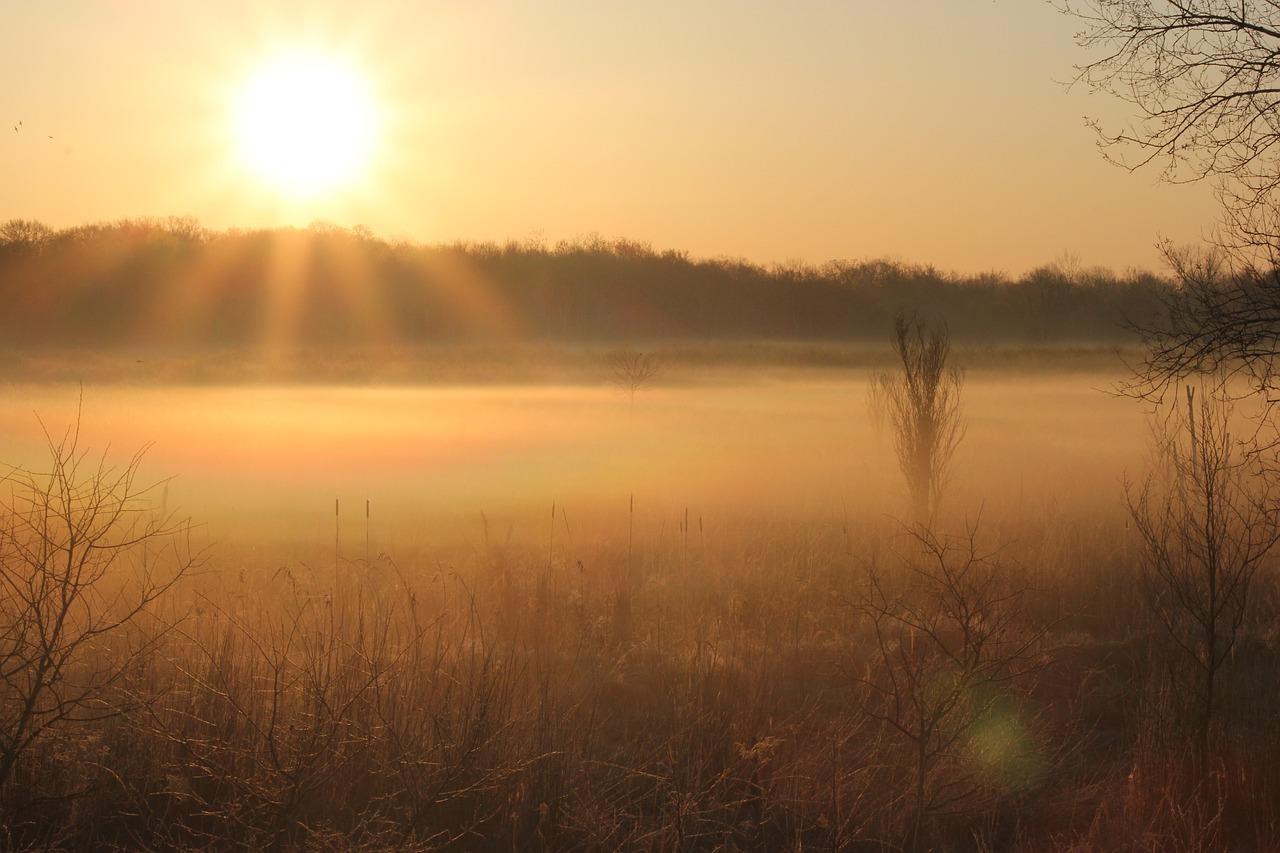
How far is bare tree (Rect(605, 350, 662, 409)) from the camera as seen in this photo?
41.9 meters

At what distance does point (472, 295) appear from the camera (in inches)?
2803

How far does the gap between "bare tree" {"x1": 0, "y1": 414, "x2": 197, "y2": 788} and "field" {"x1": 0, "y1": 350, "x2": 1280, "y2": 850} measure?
14cm

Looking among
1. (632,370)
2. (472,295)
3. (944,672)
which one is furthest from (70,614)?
(472,295)

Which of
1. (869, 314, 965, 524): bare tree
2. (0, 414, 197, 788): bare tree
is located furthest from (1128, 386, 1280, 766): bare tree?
(0, 414, 197, 788): bare tree

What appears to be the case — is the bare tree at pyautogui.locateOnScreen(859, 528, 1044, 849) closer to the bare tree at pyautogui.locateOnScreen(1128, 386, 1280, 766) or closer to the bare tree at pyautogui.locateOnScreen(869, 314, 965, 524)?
the bare tree at pyautogui.locateOnScreen(1128, 386, 1280, 766)

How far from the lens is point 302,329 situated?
219ft

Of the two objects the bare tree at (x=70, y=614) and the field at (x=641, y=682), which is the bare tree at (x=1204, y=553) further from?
the bare tree at (x=70, y=614)

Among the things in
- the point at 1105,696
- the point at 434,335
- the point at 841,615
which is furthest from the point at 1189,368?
the point at 434,335

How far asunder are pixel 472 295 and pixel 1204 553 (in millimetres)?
63214

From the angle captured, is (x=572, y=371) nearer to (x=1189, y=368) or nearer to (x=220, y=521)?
(x=220, y=521)

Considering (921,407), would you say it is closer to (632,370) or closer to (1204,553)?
(1204,553)

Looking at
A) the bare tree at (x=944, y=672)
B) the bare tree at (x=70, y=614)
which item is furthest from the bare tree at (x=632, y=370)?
the bare tree at (x=944, y=672)

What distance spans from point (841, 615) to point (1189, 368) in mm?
5053

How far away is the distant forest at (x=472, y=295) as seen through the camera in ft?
208
